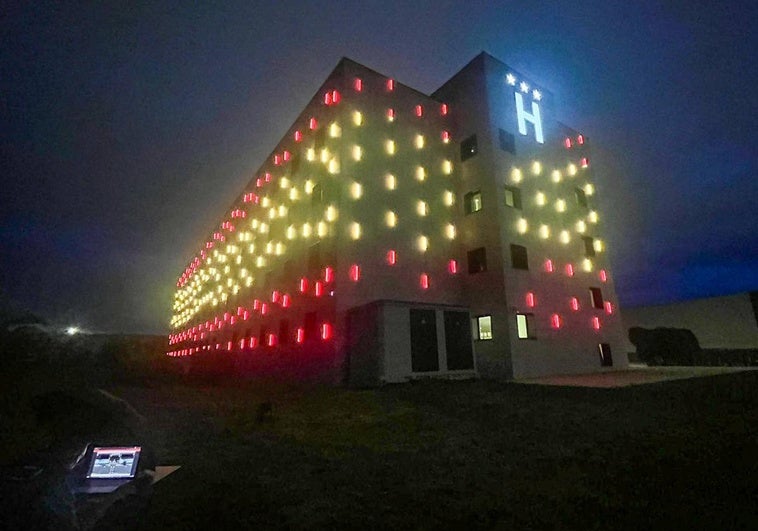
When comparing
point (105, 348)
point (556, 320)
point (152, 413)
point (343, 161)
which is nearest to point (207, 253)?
point (105, 348)

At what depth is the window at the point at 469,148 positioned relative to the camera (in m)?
20.5

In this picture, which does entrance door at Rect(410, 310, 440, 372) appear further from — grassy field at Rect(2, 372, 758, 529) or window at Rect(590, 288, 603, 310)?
window at Rect(590, 288, 603, 310)

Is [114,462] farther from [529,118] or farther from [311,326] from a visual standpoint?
[529,118]

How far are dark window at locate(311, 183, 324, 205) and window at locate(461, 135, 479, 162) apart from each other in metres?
8.59

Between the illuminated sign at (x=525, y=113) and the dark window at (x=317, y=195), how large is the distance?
12.0 m

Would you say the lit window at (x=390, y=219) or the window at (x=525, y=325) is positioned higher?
the lit window at (x=390, y=219)

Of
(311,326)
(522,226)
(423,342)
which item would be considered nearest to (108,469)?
(423,342)

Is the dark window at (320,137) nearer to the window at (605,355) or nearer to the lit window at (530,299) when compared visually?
the lit window at (530,299)

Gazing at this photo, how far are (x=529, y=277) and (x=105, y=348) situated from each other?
1685 inches

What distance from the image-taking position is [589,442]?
21.1 ft

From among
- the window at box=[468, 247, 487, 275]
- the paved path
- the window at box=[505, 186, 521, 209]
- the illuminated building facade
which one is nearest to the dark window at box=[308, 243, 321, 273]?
the illuminated building facade

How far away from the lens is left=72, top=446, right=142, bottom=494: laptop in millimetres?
3348

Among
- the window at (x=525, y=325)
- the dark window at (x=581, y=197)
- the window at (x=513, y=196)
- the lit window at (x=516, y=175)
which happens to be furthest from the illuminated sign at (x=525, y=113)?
the window at (x=525, y=325)

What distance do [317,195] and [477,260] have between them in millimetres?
9168
